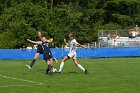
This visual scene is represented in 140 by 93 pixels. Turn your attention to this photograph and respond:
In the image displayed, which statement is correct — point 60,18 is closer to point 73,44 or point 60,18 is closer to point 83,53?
point 83,53

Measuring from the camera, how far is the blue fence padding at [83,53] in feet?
132

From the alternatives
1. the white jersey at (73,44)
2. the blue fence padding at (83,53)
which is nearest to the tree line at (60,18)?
the blue fence padding at (83,53)

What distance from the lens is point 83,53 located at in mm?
42875

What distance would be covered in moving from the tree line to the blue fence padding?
12245 mm

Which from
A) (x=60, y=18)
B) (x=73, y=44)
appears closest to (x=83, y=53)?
(x=60, y=18)

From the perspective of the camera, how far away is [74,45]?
21.1m

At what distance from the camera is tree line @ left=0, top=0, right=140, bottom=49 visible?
55469mm

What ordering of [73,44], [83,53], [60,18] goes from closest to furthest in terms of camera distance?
[73,44] < [83,53] < [60,18]

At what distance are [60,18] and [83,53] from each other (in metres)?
21.3

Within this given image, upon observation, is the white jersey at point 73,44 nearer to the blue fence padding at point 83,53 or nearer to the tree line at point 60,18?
the blue fence padding at point 83,53

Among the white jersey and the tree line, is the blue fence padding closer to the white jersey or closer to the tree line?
the tree line

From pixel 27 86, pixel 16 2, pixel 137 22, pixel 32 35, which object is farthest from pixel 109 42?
pixel 27 86

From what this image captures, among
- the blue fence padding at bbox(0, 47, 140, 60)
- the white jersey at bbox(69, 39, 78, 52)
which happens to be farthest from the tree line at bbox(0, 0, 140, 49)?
the white jersey at bbox(69, 39, 78, 52)

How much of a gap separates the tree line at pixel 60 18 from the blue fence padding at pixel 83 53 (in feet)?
40.2
